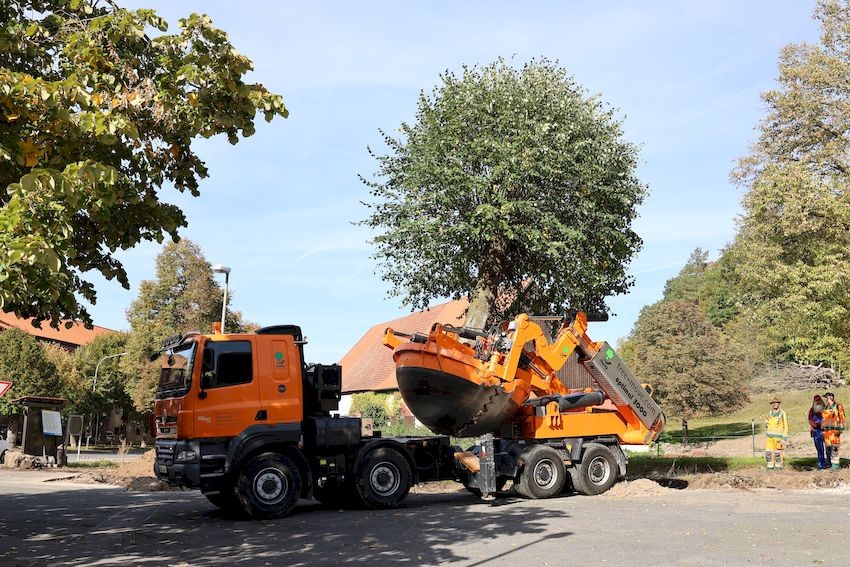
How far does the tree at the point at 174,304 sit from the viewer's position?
177ft

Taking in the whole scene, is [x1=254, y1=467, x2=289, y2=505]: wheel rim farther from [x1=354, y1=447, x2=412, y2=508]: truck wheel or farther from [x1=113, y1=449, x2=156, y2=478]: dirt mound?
[x1=113, y1=449, x2=156, y2=478]: dirt mound

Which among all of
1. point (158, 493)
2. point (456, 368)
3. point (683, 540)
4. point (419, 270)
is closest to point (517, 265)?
point (419, 270)

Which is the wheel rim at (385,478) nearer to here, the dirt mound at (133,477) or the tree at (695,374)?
the dirt mound at (133,477)

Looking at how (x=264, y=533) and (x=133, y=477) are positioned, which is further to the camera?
(x=133, y=477)

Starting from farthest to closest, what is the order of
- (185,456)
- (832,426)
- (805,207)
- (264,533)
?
1. (805,207)
2. (832,426)
3. (185,456)
4. (264,533)

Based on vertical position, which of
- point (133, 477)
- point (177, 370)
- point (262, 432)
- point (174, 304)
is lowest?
point (133, 477)

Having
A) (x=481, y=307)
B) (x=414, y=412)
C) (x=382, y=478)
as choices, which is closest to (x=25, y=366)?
(x=481, y=307)

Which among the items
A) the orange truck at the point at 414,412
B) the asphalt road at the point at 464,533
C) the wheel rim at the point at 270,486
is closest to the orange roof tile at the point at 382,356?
the orange truck at the point at 414,412

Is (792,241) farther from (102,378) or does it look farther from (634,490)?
(102,378)

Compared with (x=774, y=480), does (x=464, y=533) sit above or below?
above

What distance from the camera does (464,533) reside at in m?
10.6

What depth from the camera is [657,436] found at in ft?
54.0

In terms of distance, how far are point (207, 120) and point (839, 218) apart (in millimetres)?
23602

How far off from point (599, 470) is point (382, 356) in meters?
35.5
